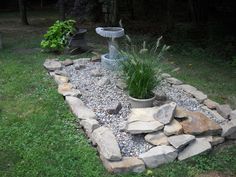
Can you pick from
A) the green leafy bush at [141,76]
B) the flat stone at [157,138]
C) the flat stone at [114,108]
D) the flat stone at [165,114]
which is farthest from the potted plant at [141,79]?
the flat stone at [157,138]

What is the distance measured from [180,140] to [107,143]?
0.69m

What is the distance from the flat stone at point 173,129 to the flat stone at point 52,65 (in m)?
2.71

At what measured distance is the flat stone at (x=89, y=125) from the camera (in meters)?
3.82

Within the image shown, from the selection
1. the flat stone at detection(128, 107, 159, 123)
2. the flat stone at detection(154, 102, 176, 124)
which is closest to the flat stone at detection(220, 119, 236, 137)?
the flat stone at detection(154, 102, 176, 124)

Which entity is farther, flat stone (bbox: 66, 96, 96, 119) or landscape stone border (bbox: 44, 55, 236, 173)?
flat stone (bbox: 66, 96, 96, 119)

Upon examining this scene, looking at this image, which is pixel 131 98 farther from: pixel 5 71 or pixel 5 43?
pixel 5 43

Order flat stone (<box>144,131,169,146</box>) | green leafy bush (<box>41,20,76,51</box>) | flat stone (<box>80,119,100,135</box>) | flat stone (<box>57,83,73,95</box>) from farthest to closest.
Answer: green leafy bush (<box>41,20,76,51</box>) → flat stone (<box>57,83,73,95</box>) → flat stone (<box>80,119,100,135</box>) → flat stone (<box>144,131,169,146</box>)

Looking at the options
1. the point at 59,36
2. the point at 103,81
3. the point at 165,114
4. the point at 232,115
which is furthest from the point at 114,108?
the point at 59,36

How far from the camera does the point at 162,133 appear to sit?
3701mm

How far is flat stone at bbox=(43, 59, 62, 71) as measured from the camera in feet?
19.4

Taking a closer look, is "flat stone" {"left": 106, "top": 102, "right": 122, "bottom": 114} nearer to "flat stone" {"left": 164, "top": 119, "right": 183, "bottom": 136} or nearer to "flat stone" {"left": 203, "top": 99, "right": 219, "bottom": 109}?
"flat stone" {"left": 164, "top": 119, "right": 183, "bottom": 136}

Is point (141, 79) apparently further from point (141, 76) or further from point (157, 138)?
point (157, 138)

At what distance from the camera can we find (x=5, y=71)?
6023mm

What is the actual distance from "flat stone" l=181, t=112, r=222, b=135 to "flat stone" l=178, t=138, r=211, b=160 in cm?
11
